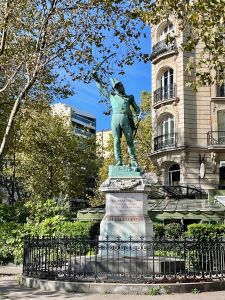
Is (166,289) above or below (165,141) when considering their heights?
below

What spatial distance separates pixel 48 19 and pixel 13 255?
923 cm

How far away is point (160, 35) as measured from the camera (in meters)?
39.4

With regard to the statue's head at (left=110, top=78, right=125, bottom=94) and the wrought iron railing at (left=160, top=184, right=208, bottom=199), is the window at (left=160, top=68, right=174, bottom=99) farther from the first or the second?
the statue's head at (left=110, top=78, right=125, bottom=94)

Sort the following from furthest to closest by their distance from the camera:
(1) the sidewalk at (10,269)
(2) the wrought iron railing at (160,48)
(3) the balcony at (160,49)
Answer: (2) the wrought iron railing at (160,48) < (3) the balcony at (160,49) < (1) the sidewalk at (10,269)

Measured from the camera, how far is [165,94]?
37781 mm

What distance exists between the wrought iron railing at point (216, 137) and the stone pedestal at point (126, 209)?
22851mm

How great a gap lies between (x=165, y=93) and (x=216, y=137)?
18.3 feet

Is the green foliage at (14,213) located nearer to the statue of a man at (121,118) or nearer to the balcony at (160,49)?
the statue of a man at (121,118)

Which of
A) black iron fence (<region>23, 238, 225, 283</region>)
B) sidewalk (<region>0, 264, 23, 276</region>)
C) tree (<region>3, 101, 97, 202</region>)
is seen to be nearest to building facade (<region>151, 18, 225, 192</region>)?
tree (<region>3, 101, 97, 202</region>)

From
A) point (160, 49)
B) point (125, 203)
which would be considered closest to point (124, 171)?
point (125, 203)

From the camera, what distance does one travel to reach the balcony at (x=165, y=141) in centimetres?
3616

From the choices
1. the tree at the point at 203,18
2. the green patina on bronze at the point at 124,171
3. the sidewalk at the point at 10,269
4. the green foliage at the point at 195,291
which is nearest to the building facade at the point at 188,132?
the sidewalk at the point at 10,269

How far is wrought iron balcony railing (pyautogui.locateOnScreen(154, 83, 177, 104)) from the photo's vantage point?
3694 cm

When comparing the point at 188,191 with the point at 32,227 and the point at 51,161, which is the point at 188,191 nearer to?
the point at 51,161
